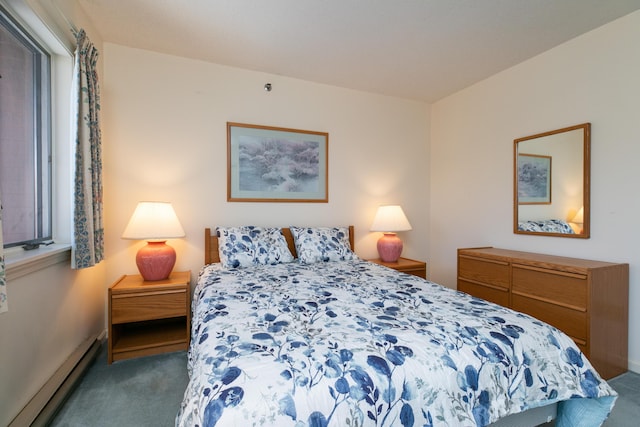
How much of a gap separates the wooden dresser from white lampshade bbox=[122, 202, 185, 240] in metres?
2.73

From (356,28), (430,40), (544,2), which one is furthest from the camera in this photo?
(430,40)

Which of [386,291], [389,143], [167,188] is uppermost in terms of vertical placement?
[389,143]

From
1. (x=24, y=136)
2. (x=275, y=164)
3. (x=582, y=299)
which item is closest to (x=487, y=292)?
(x=582, y=299)

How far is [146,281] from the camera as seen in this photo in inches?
90.5

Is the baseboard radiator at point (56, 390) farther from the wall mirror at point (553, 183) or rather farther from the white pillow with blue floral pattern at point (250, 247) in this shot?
the wall mirror at point (553, 183)

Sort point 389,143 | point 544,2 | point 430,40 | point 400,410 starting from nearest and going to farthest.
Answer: point 400,410 < point 544,2 < point 430,40 < point 389,143

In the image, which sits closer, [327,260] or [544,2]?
[544,2]

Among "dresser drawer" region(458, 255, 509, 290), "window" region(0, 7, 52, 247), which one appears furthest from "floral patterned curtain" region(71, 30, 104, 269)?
"dresser drawer" region(458, 255, 509, 290)

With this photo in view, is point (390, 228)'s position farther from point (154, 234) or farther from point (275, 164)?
point (154, 234)

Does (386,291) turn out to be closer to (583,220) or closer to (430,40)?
(583,220)

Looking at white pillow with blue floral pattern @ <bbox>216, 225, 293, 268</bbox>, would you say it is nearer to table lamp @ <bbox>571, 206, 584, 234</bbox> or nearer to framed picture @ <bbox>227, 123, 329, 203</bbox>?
framed picture @ <bbox>227, 123, 329, 203</bbox>

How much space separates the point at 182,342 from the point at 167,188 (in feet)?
4.33

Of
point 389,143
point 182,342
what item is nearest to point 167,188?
point 182,342

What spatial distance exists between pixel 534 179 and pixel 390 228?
137 cm
